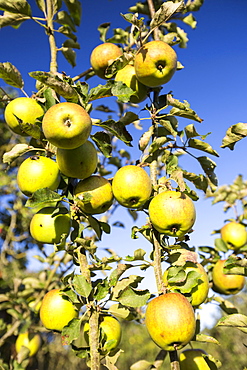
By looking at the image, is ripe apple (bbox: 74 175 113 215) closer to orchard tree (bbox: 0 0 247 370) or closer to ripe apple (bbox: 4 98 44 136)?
orchard tree (bbox: 0 0 247 370)

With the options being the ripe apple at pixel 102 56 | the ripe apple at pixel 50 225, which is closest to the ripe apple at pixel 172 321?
the ripe apple at pixel 50 225

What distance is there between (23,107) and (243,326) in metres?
1.41

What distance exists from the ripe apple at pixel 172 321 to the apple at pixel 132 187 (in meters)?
0.44

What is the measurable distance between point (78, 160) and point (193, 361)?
1159 millimetres

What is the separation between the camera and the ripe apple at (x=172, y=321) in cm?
129

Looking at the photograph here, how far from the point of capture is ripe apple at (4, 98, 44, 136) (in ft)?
5.13

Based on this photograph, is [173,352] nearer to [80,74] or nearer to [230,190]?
[80,74]

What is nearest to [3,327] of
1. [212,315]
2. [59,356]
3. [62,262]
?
[62,262]

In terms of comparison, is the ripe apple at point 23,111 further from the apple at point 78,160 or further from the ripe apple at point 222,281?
the ripe apple at point 222,281

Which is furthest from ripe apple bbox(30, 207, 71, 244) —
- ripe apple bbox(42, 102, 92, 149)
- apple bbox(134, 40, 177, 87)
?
apple bbox(134, 40, 177, 87)

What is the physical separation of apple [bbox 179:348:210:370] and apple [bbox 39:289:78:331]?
629 mm

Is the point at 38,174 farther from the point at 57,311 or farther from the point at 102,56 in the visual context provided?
the point at 102,56

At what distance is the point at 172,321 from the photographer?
129cm

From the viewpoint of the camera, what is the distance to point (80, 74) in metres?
1.95
